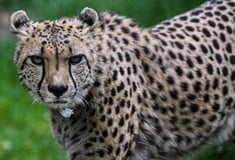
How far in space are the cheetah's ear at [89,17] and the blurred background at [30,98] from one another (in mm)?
2631

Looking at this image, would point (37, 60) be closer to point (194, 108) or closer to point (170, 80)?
point (170, 80)

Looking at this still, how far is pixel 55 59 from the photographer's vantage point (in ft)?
20.4

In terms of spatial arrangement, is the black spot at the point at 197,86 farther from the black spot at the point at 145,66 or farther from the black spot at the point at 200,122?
the black spot at the point at 145,66

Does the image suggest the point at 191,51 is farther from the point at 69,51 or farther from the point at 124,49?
the point at 69,51

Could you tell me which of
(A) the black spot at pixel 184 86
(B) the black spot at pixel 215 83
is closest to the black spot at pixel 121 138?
(A) the black spot at pixel 184 86

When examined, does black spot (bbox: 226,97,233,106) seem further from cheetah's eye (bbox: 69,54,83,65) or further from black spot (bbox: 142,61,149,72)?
cheetah's eye (bbox: 69,54,83,65)

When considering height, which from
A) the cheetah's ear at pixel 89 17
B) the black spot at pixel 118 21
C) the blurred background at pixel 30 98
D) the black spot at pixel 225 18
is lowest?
the blurred background at pixel 30 98

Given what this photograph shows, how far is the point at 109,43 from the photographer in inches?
267

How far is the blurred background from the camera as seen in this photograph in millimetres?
9819

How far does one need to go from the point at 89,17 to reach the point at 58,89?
1.97 feet

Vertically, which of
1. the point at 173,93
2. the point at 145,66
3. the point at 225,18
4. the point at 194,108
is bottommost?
the point at 194,108

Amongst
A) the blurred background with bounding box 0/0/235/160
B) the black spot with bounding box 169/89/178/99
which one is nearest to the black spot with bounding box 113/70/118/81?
the black spot with bounding box 169/89/178/99

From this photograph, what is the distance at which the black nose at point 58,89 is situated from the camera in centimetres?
615

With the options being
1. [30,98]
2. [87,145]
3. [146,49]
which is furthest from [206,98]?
[30,98]
